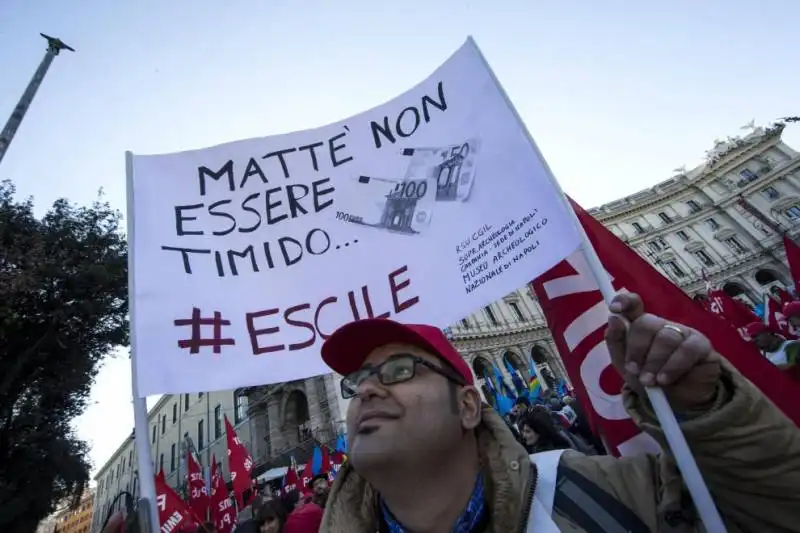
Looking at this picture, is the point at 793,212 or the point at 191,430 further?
the point at 793,212

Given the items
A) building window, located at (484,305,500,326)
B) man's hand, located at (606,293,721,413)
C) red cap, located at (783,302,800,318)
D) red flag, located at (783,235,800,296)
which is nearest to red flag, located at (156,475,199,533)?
man's hand, located at (606,293,721,413)

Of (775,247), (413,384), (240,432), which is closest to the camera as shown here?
(413,384)

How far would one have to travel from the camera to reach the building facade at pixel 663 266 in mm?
29219

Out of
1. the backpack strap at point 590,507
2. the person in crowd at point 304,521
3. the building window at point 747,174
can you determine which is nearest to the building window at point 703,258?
the building window at point 747,174

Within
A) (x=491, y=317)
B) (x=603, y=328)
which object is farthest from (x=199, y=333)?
(x=491, y=317)

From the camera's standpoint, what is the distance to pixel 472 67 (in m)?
2.39

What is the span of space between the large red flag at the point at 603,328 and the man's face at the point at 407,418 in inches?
44.8

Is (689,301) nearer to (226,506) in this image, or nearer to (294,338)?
(294,338)

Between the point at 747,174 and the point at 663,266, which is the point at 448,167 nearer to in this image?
the point at 663,266

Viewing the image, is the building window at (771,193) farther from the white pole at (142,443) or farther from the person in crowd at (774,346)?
the white pole at (142,443)

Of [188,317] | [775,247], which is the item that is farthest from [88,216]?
[775,247]

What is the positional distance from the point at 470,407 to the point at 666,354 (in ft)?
2.47

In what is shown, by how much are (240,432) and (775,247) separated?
48.1m

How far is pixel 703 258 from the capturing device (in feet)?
133
